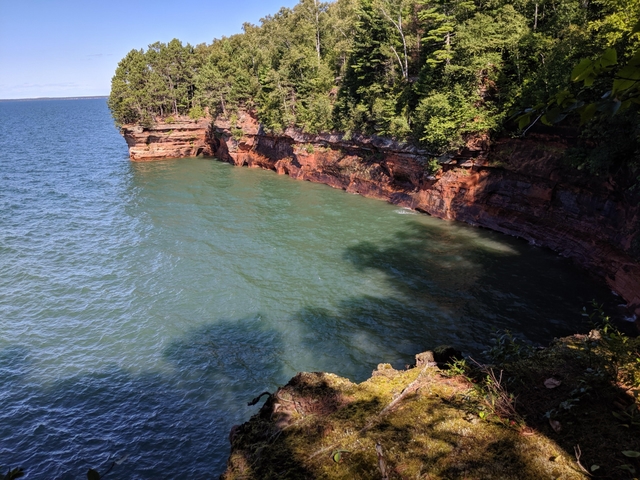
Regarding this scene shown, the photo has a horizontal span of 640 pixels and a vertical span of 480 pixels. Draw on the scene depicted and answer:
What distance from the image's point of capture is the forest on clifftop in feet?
59.2

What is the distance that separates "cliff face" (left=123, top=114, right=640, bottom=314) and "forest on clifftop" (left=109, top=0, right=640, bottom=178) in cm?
138

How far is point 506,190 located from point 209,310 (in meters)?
19.5

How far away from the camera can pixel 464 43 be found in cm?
2481

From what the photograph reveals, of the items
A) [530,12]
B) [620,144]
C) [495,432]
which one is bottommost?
[495,432]

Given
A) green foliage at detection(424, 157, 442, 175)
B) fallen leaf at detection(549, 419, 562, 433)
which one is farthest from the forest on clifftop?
fallen leaf at detection(549, 419, 562, 433)

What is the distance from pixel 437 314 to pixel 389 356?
377cm

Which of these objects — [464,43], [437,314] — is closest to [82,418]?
[437,314]

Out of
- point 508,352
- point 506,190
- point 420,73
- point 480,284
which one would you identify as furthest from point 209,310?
point 420,73

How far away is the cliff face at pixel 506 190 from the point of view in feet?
61.9

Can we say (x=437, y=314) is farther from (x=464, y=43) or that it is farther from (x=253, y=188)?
(x=253, y=188)

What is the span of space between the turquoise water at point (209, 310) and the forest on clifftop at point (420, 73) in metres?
6.90

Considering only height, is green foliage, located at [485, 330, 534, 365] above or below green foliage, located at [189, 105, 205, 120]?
below

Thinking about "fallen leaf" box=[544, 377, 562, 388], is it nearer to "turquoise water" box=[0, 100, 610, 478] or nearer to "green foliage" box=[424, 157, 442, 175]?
"turquoise water" box=[0, 100, 610, 478]

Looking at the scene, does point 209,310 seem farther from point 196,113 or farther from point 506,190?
point 196,113
